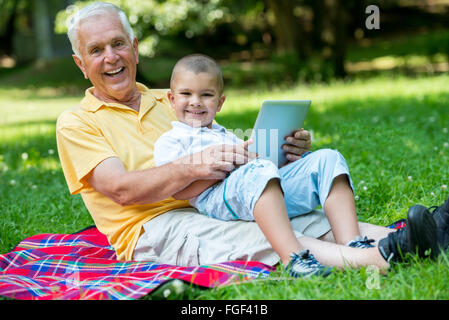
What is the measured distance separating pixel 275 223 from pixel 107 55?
1.27 meters

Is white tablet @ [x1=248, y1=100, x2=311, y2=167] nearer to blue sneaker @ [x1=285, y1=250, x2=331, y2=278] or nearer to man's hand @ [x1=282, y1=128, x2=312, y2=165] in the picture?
man's hand @ [x1=282, y1=128, x2=312, y2=165]

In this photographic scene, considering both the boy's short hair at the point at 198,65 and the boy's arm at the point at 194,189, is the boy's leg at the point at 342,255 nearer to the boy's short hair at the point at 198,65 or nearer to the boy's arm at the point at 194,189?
the boy's arm at the point at 194,189

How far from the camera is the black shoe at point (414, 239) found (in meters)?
2.39

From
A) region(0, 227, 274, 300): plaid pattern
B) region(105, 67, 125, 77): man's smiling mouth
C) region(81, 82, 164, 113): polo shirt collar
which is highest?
region(105, 67, 125, 77): man's smiling mouth

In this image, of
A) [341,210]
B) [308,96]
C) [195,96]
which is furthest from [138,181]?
[308,96]

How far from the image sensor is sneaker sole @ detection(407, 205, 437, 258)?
7.83 feet

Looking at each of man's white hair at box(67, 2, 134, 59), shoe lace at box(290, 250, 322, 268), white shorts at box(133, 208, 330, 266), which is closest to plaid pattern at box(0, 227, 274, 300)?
white shorts at box(133, 208, 330, 266)

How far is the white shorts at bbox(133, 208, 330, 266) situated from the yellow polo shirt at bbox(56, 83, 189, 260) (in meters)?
0.08

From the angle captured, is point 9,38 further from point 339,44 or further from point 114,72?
point 114,72

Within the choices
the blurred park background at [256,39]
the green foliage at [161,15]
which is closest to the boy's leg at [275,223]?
the blurred park background at [256,39]

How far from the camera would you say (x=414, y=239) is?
8.07 feet

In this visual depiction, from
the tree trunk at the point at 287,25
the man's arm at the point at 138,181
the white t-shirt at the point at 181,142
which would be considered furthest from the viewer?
the tree trunk at the point at 287,25

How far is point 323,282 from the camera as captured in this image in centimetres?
249

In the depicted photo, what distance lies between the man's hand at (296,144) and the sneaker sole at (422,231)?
Answer: 2.84ft
